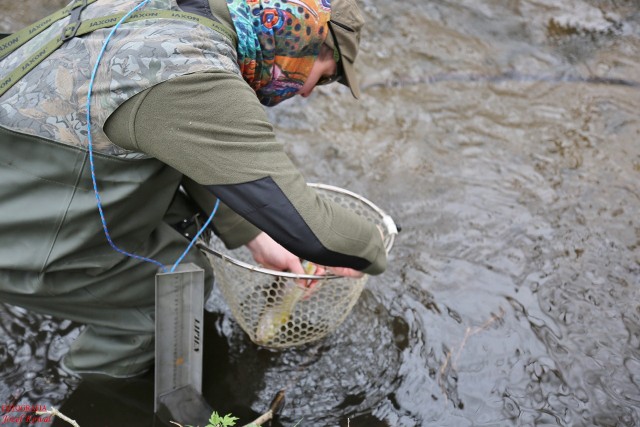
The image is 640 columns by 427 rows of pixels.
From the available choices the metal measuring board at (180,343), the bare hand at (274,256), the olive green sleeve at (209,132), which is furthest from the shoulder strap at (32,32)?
the bare hand at (274,256)

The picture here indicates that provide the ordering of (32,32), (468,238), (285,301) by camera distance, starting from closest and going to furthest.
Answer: (32,32)
(285,301)
(468,238)

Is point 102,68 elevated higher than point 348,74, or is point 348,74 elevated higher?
point 102,68

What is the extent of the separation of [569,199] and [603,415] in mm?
1328

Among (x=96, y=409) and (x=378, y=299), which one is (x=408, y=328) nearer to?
(x=378, y=299)

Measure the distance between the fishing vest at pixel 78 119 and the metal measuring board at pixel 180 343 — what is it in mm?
→ 261

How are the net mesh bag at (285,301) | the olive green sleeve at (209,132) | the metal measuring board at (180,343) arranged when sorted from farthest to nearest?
1. the net mesh bag at (285,301)
2. the metal measuring board at (180,343)
3. the olive green sleeve at (209,132)

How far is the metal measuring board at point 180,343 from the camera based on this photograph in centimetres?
230

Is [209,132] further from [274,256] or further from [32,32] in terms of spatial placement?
[274,256]

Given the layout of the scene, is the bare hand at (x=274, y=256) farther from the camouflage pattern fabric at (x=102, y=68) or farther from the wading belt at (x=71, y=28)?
the wading belt at (x=71, y=28)

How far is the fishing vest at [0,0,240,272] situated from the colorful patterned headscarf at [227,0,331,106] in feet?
0.24

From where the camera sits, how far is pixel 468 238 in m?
3.48

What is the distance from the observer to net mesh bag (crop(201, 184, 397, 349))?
8.78 feet

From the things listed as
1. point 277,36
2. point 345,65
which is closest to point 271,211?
point 277,36

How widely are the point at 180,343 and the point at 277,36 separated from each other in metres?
1.06
